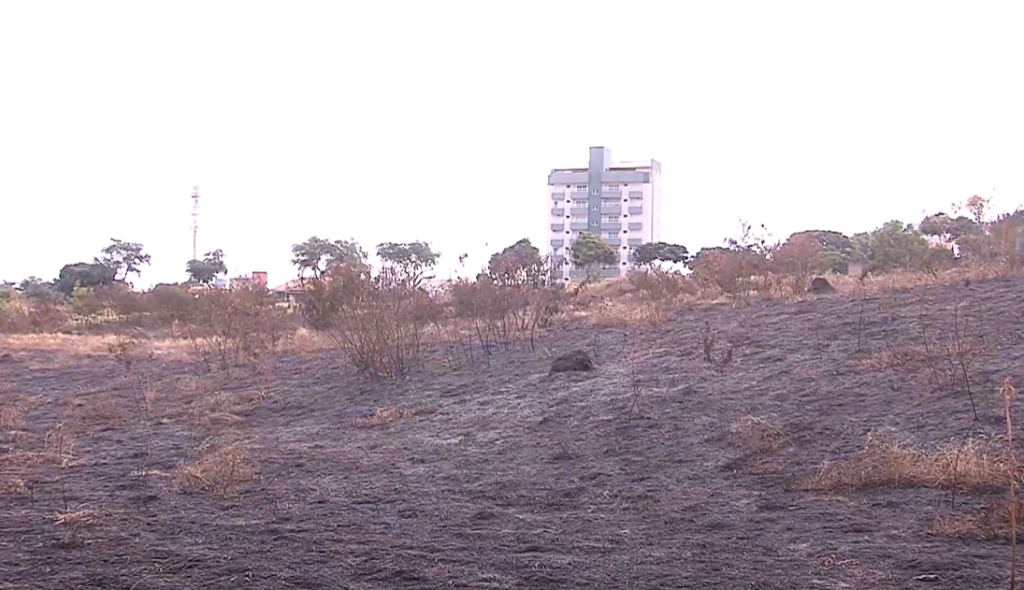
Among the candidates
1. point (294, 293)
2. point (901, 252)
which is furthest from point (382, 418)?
point (901, 252)

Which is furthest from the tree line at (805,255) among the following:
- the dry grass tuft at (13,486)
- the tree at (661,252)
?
the tree at (661,252)

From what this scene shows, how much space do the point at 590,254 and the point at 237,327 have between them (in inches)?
963

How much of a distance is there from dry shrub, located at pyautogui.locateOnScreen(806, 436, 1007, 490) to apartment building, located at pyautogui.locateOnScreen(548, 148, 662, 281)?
5745 centimetres

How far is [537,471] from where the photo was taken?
257 inches

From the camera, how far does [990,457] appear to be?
5.57 m

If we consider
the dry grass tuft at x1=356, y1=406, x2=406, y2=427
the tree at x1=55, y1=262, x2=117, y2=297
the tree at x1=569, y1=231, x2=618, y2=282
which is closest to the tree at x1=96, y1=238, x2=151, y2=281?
the tree at x1=55, y1=262, x2=117, y2=297

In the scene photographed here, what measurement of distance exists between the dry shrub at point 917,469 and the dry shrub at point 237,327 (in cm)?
1002

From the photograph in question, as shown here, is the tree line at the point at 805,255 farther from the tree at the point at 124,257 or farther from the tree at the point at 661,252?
the tree at the point at 124,257

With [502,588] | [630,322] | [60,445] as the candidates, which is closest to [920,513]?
[502,588]

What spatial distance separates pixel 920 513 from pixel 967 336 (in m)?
4.81

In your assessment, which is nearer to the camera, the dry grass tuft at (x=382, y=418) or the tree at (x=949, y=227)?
the dry grass tuft at (x=382, y=418)

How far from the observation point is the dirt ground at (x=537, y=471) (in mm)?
4320

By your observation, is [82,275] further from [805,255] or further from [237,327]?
[805,255]

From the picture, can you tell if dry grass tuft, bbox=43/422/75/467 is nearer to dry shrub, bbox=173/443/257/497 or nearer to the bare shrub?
dry shrub, bbox=173/443/257/497
